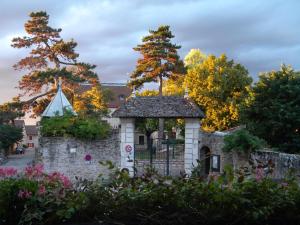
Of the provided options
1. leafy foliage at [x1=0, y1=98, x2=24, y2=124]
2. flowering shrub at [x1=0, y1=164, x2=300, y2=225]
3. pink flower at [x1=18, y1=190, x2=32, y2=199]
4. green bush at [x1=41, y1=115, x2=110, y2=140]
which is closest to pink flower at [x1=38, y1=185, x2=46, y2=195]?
flowering shrub at [x1=0, y1=164, x2=300, y2=225]

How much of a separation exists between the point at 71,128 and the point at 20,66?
648 inches

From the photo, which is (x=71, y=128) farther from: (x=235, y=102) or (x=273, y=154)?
(x=235, y=102)

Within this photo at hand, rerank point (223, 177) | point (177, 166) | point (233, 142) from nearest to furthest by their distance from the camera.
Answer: point (223, 177), point (233, 142), point (177, 166)

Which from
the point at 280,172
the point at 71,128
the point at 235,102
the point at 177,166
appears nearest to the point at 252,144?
the point at 280,172

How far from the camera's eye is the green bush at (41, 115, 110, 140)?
70.9ft

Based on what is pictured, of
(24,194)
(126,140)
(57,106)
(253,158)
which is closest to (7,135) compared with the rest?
(57,106)

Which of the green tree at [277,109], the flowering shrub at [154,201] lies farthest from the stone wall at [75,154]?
the flowering shrub at [154,201]

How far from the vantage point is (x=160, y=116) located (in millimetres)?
22016

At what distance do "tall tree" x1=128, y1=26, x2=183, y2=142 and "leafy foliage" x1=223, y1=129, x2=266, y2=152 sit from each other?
69.9 feet

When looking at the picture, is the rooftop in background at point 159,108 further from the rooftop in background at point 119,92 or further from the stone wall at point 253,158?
the rooftop in background at point 119,92

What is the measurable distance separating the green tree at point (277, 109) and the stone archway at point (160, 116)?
8.90ft

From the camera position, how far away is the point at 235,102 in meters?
37.5

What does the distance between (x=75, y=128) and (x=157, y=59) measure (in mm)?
19076

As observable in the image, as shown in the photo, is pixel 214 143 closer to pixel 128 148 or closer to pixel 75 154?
pixel 128 148
